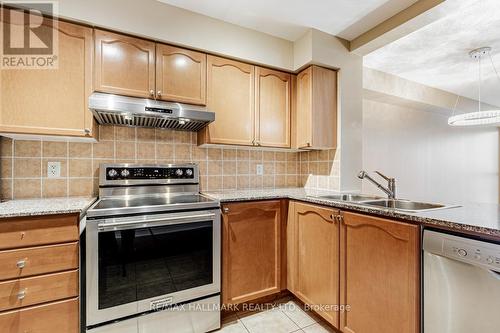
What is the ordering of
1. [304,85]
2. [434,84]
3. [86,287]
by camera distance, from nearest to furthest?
[86,287]
[304,85]
[434,84]

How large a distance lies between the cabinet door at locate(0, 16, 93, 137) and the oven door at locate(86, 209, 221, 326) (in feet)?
2.33

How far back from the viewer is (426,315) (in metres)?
1.07

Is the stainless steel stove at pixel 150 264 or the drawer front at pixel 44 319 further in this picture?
the stainless steel stove at pixel 150 264

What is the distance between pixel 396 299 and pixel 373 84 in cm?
250

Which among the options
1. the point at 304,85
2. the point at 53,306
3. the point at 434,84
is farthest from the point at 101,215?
the point at 434,84

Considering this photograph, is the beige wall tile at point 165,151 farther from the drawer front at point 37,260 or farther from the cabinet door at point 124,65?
the drawer front at point 37,260

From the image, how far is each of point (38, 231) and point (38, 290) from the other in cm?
30

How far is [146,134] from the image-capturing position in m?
1.97

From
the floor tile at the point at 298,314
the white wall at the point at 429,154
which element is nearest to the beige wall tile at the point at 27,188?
the floor tile at the point at 298,314

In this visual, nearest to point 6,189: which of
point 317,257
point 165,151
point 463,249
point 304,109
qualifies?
point 165,151

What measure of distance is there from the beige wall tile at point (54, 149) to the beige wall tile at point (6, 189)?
27 cm

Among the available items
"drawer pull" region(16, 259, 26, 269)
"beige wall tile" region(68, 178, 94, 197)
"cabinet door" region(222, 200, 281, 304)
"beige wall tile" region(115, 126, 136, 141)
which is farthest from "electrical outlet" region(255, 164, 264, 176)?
"drawer pull" region(16, 259, 26, 269)

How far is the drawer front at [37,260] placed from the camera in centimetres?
115

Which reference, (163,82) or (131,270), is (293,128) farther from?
(131,270)
